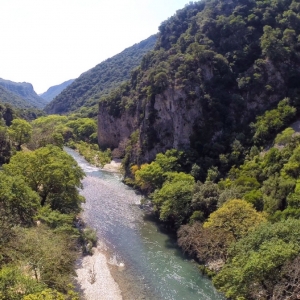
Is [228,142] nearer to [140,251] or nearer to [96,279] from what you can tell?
[140,251]

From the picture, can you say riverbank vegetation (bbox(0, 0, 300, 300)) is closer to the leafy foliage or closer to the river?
the leafy foliage

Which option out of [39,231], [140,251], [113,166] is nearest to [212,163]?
[140,251]

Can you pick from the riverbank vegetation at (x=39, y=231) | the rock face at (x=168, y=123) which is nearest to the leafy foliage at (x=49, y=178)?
the riverbank vegetation at (x=39, y=231)

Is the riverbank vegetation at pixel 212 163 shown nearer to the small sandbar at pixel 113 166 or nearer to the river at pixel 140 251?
the river at pixel 140 251

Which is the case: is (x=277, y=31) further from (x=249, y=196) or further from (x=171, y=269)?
(x=171, y=269)

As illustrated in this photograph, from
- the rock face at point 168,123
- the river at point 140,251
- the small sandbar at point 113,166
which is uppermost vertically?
the rock face at point 168,123

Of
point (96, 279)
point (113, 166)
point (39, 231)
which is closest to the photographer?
point (39, 231)

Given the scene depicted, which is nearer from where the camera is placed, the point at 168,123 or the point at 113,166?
the point at 168,123
